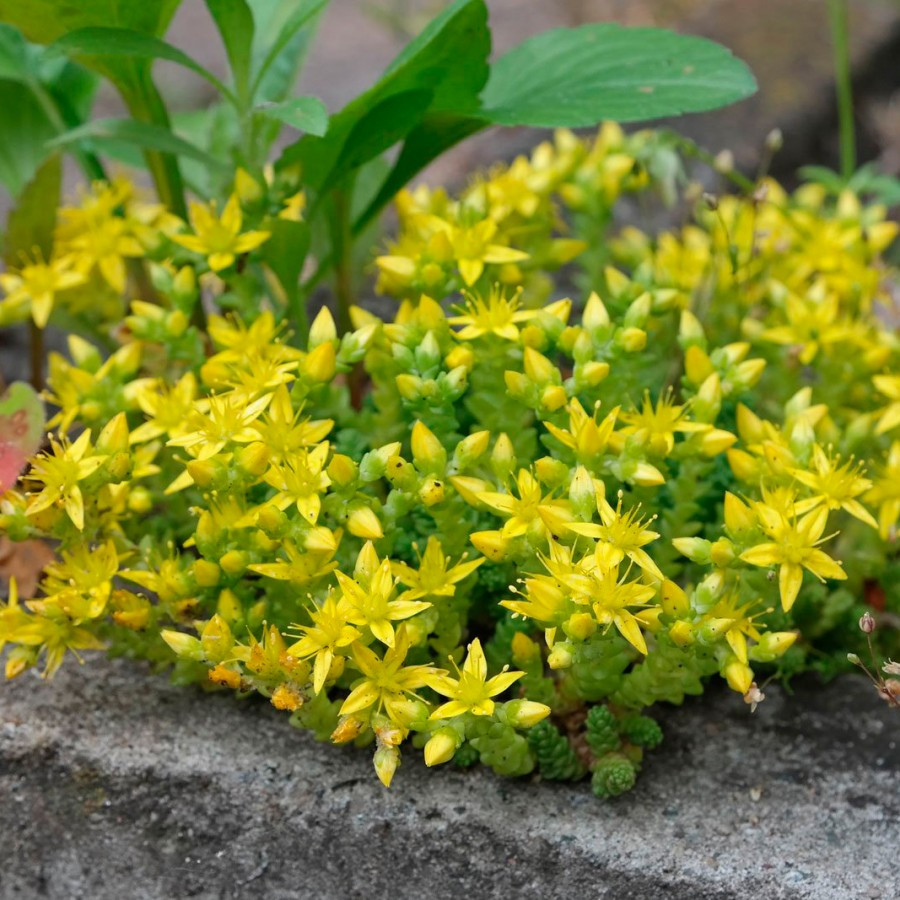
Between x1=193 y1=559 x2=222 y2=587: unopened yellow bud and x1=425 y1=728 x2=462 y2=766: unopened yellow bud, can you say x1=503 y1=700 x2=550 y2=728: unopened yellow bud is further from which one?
x1=193 y1=559 x2=222 y2=587: unopened yellow bud

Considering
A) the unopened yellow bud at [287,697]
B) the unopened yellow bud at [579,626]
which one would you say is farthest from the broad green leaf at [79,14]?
the unopened yellow bud at [579,626]

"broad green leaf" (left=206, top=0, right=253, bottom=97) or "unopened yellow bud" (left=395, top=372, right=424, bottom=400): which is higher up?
"broad green leaf" (left=206, top=0, right=253, bottom=97)

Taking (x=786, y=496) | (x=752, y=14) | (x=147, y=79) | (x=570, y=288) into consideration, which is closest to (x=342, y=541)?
(x=786, y=496)

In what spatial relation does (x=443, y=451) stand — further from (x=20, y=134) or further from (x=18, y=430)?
(x=20, y=134)

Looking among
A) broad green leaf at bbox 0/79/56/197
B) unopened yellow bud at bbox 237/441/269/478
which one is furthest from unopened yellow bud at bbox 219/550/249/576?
broad green leaf at bbox 0/79/56/197

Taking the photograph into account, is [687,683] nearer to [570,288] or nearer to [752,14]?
[570,288]

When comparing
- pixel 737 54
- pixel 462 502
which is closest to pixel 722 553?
pixel 462 502

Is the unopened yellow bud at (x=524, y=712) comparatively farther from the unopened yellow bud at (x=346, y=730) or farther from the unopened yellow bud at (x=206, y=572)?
the unopened yellow bud at (x=206, y=572)
